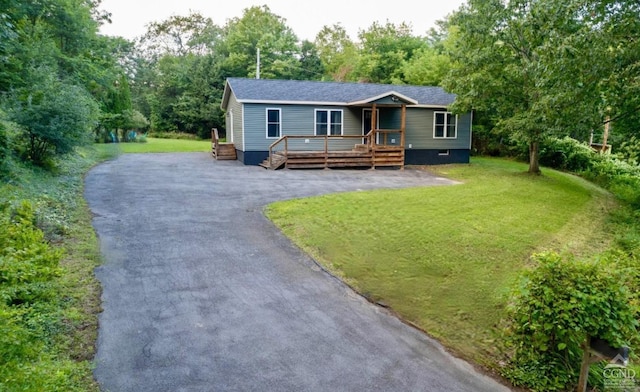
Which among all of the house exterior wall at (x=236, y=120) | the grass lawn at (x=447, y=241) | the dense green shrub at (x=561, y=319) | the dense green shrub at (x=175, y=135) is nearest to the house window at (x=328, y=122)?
the house exterior wall at (x=236, y=120)

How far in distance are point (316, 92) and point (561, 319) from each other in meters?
17.3

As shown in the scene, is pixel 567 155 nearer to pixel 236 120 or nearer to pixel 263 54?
pixel 236 120

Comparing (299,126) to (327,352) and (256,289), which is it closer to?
(256,289)

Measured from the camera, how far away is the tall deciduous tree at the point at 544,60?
9.12m

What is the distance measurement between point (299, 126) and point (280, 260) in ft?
43.5

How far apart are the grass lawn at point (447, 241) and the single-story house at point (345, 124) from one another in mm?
6312

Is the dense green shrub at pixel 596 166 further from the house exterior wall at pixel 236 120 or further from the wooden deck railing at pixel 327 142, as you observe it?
the house exterior wall at pixel 236 120

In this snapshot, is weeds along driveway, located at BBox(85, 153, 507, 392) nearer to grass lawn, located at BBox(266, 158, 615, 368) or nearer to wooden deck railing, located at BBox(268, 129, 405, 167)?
grass lawn, located at BBox(266, 158, 615, 368)

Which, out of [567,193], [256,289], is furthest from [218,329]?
[567,193]

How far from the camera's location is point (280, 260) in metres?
6.29

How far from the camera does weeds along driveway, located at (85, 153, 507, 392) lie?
346 centimetres

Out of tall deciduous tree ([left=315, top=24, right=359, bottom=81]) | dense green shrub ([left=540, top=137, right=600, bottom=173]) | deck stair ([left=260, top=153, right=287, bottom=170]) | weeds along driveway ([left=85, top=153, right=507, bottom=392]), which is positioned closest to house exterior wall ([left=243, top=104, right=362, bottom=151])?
deck stair ([left=260, top=153, right=287, bottom=170])

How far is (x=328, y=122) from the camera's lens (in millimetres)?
19406

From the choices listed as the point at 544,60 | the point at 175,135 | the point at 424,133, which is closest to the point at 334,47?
the point at 175,135
